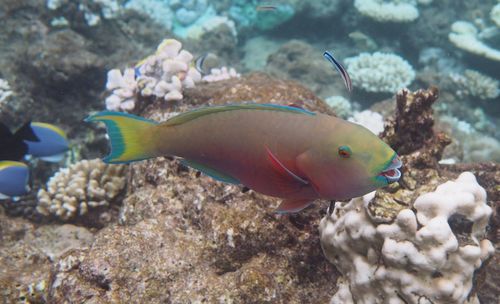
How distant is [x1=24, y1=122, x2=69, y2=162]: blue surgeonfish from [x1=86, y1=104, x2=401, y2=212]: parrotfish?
11.1 ft

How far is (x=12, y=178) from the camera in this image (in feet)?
13.7

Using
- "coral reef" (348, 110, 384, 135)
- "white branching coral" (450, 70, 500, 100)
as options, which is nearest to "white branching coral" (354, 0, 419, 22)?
"white branching coral" (450, 70, 500, 100)

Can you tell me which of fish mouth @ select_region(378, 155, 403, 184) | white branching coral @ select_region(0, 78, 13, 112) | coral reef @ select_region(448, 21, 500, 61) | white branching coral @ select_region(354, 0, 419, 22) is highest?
fish mouth @ select_region(378, 155, 403, 184)

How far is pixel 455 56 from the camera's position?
1388cm

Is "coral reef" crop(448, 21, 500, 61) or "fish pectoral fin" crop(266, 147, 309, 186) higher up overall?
"fish pectoral fin" crop(266, 147, 309, 186)

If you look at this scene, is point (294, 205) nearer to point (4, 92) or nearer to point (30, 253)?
point (30, 253)

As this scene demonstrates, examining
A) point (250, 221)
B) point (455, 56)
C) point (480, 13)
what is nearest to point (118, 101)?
point (250, 221)

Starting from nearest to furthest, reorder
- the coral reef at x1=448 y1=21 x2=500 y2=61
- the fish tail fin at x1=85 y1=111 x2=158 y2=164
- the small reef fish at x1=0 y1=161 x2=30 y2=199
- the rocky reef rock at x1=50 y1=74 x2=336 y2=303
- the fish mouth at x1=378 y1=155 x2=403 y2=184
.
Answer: the fish mouth at x1=378 y1=155 x2=403 y2=184, the fish tail fin at x1=85 y1=111 x2=158 y2=164, the rocky reef rock at x1=50 y1=74 x2=336 y2=303, the small reef fish at x1=0 y1=161 x2=30 y2=199, the coral reef at x1=448 y1=21 x2=500 y2=61

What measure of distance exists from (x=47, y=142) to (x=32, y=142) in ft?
0.78

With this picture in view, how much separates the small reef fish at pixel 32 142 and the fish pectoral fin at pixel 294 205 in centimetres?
374

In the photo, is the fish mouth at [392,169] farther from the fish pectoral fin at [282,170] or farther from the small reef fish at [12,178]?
the small reef fish at [12,178]

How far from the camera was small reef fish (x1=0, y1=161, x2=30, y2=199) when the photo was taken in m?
4.14

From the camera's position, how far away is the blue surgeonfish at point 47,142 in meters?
4.69

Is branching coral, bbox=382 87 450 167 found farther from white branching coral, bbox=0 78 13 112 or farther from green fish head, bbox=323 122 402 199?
white branching coral, bbox=0 78 13 112
